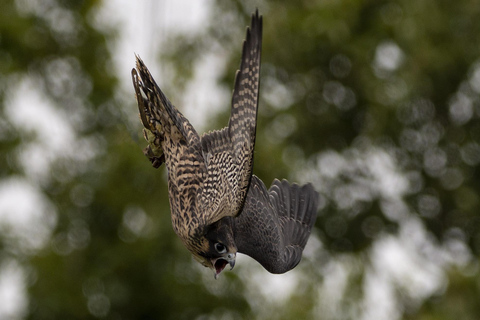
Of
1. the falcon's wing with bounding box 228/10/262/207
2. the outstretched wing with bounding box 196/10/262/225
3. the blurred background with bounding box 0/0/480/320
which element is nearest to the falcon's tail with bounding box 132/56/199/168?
the outstretched wing with bounding box 196/10/262/225

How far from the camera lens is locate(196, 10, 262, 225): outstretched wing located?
15.2 ft

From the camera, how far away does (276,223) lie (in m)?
5.76

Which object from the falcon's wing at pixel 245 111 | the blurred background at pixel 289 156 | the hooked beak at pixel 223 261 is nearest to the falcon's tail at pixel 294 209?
the hooked beak at pixel 223 261

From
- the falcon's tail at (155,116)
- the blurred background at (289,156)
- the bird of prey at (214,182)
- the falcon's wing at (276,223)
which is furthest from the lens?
the blurred background at (289,156)

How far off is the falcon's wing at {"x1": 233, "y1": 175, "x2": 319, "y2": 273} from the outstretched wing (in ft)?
1.07

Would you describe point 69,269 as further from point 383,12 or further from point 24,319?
point 383,12

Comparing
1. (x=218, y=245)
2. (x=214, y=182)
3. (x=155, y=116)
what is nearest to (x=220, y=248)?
(x=218, y=245)

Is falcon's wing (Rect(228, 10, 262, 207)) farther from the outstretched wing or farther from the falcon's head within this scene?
the falcon's head

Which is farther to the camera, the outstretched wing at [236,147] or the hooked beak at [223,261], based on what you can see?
the hooked beak at [223,261]

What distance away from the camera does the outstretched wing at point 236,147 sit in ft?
15.2

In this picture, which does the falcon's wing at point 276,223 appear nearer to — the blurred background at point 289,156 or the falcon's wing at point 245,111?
the falcon's wing at point 245,111

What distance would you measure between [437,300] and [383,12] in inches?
226

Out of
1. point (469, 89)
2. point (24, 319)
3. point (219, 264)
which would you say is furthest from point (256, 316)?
point (219, 264)

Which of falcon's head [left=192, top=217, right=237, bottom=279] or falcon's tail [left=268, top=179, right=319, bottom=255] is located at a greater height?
falcon's head [left=192, top=217, right=237, bottom=279]
